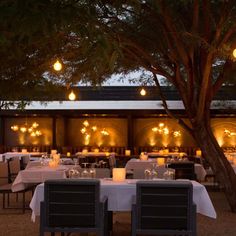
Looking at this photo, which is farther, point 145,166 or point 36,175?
point 145,166

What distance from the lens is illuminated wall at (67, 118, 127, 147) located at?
88.6 feet

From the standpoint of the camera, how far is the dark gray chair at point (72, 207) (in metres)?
6.30

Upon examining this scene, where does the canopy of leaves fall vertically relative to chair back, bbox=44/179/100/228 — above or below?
above

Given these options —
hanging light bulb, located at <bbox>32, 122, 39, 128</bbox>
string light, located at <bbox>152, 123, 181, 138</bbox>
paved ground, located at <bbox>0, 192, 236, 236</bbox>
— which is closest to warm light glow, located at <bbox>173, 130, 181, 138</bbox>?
string light, located at <bbox>152, 123, 181, 138</bbox>

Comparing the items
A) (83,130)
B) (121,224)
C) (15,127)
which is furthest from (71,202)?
(83,130)

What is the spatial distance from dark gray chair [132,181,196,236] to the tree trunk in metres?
4.54

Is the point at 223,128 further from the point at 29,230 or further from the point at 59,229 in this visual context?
the point at 59,229

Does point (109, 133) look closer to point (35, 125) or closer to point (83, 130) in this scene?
point (83, 130)

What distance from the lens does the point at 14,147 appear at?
27.1 meters

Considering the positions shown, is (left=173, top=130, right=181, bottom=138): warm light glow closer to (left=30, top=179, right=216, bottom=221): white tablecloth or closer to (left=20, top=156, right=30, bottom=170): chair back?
(left=20, top=156, right=30, bottom=170): chair back

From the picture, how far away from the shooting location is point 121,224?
9.29 meters

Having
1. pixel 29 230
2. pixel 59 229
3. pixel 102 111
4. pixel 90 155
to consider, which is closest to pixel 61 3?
pixel 59 229

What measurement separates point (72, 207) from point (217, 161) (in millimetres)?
4938

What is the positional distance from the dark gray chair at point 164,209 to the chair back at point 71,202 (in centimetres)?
47
